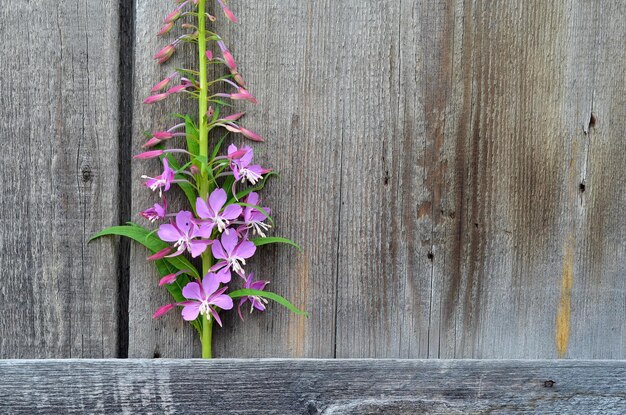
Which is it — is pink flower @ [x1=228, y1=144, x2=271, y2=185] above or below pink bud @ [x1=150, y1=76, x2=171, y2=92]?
below

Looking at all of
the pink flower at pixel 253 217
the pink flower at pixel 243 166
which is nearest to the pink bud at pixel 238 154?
the pink flower at pixel 243 166

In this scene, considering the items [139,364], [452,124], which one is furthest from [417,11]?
[139,364]

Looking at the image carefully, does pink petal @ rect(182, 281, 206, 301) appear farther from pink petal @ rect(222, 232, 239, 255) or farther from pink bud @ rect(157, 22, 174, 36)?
pink bud @ rect(157, 22, 174, 36)

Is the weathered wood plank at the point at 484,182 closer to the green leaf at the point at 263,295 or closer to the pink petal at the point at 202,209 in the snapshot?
the green leaf at the point at 263,295

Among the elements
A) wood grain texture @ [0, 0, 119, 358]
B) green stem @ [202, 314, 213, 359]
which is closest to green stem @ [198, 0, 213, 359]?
green stem @ [202, 314, 213, 359]

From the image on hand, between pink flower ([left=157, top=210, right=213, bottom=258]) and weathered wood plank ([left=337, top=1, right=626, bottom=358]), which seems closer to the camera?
pink flower ([left=157, top=210, right=213, bottom=258])

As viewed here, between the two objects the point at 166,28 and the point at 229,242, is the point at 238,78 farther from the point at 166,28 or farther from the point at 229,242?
the point at 229,242
